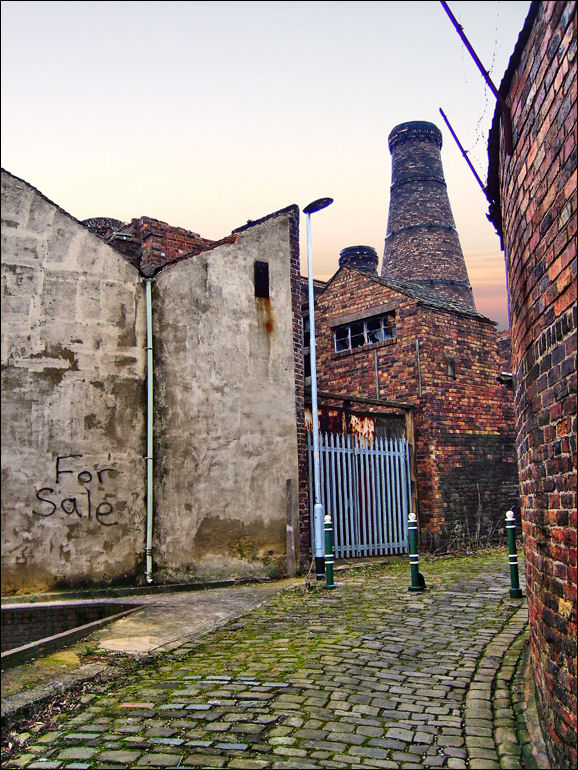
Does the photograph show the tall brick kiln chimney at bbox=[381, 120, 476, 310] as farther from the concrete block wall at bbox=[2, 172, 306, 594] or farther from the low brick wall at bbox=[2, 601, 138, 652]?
the low brick wall at bbox=[2, 601, 138, 652]

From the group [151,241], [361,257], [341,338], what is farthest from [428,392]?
[361,257]

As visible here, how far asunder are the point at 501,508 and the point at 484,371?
3169 mm

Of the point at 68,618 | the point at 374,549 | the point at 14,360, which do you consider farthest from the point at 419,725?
the point at 374,549

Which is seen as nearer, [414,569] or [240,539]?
[414,569]

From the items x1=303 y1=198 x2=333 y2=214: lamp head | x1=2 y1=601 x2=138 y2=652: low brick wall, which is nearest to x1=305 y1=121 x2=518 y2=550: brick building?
x1=303 y1=198 x2=333 y2=214: lamp head

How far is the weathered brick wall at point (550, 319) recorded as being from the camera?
257 centimetres

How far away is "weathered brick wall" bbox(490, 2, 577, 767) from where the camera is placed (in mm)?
2574

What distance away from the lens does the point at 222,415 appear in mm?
9898

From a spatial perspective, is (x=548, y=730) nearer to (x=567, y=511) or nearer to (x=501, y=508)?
(x=567, y=511)

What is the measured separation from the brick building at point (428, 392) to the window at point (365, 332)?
2cm

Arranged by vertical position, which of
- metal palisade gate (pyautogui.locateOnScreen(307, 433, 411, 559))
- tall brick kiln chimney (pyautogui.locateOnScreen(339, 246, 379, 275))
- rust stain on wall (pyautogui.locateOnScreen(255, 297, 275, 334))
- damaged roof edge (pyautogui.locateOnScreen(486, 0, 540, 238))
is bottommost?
metal palisade gate (pyautogui.locateOnScreen(307, 433, 411, 559))

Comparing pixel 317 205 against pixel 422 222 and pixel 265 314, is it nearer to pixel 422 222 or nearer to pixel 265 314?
pixel 265 314

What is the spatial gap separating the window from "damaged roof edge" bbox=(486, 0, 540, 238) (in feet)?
31.6

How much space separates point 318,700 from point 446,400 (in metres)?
10.8
